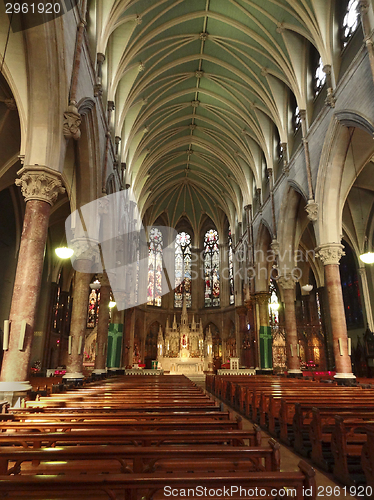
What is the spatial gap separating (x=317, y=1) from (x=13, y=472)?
57.7 feet

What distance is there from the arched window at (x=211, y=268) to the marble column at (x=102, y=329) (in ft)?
67.9

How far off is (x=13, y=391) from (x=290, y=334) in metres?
13.9

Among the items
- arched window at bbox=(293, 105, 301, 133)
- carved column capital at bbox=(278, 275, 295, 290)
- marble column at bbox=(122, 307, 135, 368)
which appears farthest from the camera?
marble column at bbox=(122, 307, 135, 368)

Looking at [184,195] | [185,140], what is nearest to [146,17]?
[185,140]

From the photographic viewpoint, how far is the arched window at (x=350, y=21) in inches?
511

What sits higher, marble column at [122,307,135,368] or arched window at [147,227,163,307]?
arched window at [147,227,163,307]

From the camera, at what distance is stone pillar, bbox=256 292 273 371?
22391 mm

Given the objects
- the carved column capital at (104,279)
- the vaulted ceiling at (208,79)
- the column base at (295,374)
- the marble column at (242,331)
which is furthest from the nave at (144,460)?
the marble column at (242,331)

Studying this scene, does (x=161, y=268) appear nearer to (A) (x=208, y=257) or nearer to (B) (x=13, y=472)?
(A) (x=208, y=257)

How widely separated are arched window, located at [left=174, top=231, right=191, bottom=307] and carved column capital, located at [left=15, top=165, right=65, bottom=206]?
2788 centimetres

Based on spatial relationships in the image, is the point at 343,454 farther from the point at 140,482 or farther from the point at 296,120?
the point at 296,120

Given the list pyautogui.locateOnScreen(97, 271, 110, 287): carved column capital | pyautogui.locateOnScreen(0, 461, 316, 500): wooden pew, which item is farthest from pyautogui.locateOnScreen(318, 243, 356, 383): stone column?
pyautogui.locateOnScreen(0, 461, 316, 500): wooden pew

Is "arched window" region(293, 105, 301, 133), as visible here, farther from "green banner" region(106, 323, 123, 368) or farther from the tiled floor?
the tiled floor

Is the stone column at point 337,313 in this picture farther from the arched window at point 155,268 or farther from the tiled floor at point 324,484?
the arched window at point 155,268
